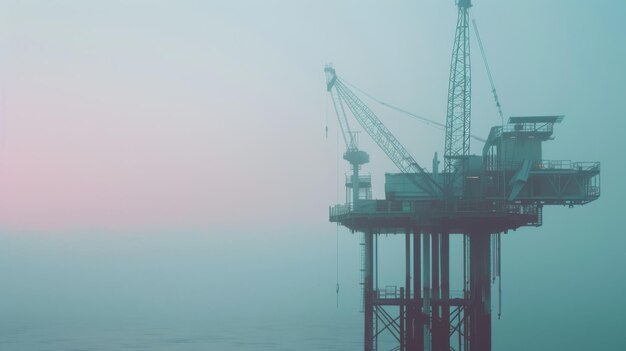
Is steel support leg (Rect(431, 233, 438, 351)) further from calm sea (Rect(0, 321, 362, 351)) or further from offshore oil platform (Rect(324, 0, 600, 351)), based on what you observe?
calm sea (Rect(0, 321, 362, 351))

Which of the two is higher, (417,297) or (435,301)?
(417,297)

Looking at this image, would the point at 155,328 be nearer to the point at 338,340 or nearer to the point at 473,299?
the point at 338,340

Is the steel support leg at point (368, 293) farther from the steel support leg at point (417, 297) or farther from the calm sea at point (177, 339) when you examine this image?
the calm sea at point (177, 339)

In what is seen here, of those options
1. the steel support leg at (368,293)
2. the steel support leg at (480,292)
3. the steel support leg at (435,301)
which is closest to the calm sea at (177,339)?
the steel support leg at (368,293)

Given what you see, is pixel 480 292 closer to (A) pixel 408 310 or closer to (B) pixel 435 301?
(B) pixel 435 301

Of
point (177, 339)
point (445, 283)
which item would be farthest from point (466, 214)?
point (177, 339)

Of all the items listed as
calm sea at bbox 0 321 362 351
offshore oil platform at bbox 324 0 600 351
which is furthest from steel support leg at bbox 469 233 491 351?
calm sea at bbox 0 321 362 351

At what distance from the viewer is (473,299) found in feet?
189

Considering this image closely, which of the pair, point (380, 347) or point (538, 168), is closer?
point (538, 168)

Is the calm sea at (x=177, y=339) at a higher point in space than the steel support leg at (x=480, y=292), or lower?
lower

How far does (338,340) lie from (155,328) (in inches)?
2322

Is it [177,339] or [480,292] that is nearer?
[480,292]

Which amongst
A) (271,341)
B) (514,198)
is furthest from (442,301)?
(271,341)

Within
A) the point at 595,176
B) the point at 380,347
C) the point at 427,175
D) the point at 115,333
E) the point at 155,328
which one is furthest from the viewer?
the point at 155,328
